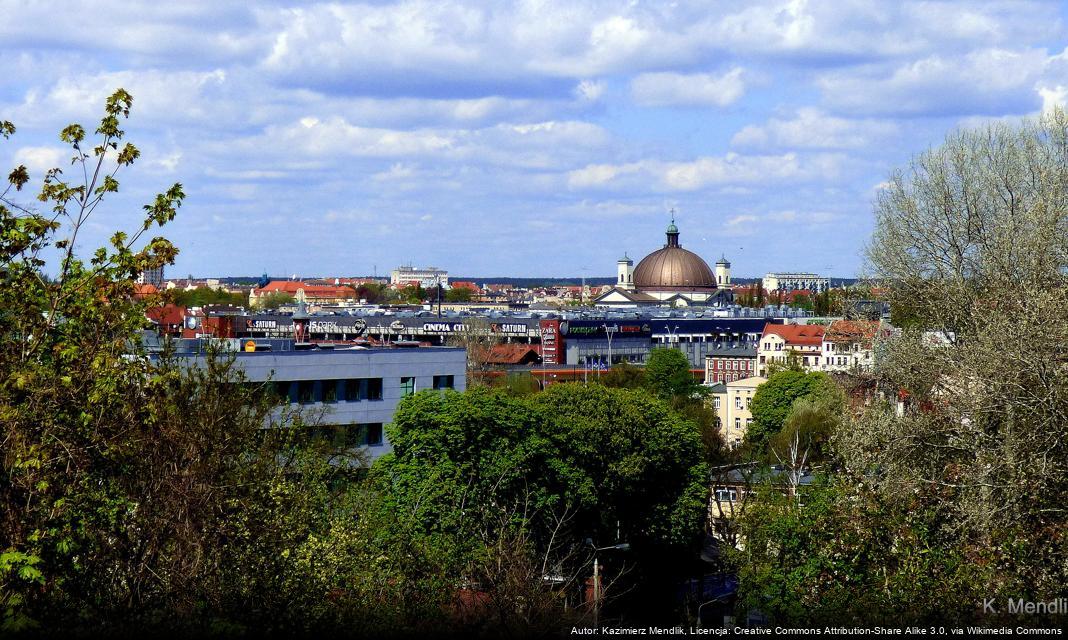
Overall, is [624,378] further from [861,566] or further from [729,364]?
[861,566]

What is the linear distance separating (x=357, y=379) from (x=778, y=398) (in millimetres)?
38618

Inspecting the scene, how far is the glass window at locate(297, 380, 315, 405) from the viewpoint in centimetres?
4262

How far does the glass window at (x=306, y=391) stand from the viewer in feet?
140

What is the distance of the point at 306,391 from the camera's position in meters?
42.8

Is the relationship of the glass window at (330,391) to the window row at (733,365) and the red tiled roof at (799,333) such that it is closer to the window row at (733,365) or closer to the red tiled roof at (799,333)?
the red tiled roof at (799,333)

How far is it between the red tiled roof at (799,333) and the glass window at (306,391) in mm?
85880

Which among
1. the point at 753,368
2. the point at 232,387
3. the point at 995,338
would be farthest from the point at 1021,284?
the point at 753,368

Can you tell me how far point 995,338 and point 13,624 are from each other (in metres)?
14.0

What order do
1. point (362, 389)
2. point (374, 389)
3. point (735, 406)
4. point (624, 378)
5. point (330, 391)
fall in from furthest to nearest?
point (735, 406) → point (624, 378) → point (374, 389) → point (362, 389) → point (330, 391)

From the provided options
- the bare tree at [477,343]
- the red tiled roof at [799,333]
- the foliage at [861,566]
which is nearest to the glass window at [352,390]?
the foliage at [861,566]

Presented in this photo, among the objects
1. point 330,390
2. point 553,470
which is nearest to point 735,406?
point 330,390

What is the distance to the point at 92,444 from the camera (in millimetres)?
13328

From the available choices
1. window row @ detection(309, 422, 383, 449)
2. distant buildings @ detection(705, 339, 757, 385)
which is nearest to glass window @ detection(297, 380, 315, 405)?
window row @ detection(309, 422, 383, 449)

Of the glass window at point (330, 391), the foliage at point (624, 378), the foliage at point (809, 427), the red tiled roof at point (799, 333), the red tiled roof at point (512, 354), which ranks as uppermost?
the red tiled roof at point (799, 333)
